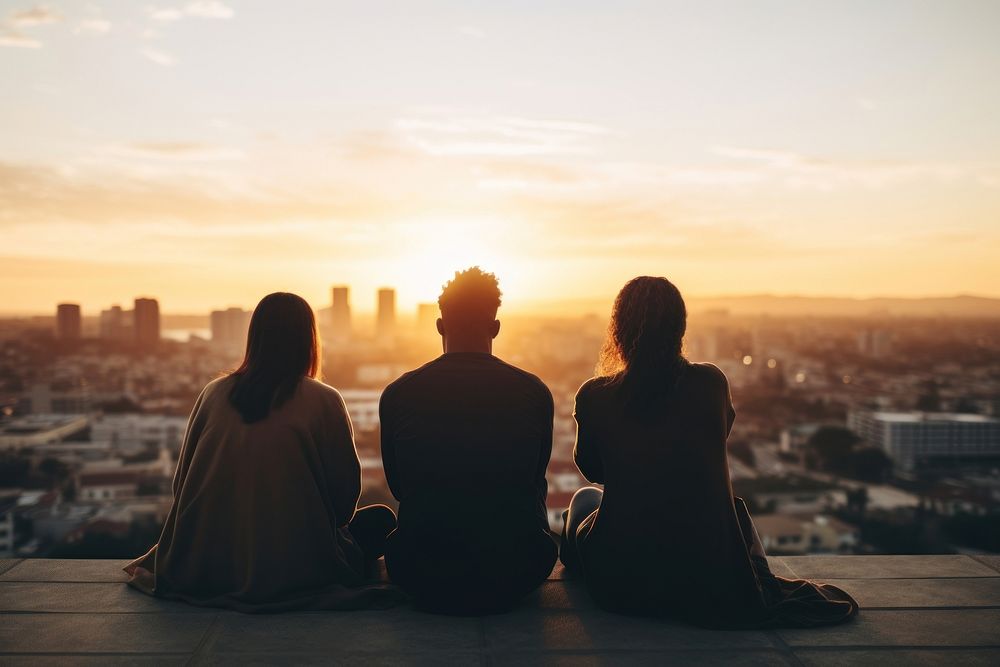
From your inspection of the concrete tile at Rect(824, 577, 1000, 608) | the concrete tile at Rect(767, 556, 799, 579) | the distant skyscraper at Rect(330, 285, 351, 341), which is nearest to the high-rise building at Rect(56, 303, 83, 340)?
the distant skyscraper at Rect(330, 285, 351, 341)

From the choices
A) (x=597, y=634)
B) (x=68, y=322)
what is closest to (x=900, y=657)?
(x=597, y=634)

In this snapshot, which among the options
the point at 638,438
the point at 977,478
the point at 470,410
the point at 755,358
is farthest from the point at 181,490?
the point at 755,358

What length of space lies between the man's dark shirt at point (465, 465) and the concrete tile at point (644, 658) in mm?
384

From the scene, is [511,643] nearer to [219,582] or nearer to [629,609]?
[629,609]

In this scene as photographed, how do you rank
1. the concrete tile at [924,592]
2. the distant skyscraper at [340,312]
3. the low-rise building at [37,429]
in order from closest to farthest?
the concrete tile at [924,592] < the low-rise building at [37,429] < the distant skyscraper at [340,312]

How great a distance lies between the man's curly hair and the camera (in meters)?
3.13

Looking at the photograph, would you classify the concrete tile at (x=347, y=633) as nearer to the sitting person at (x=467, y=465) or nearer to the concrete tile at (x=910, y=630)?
the sitting person at (x=467, y=465)

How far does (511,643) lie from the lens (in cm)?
285

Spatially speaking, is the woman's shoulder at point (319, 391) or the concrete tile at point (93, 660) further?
the woman's shoulder at point (319, 391)

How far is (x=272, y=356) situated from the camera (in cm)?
313

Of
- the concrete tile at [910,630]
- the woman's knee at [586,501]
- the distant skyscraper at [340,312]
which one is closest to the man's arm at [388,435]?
the woman's knee at [586,501]

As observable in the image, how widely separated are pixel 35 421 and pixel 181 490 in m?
33.4

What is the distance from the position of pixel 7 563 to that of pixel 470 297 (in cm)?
257

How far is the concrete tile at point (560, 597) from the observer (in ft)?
10.7
